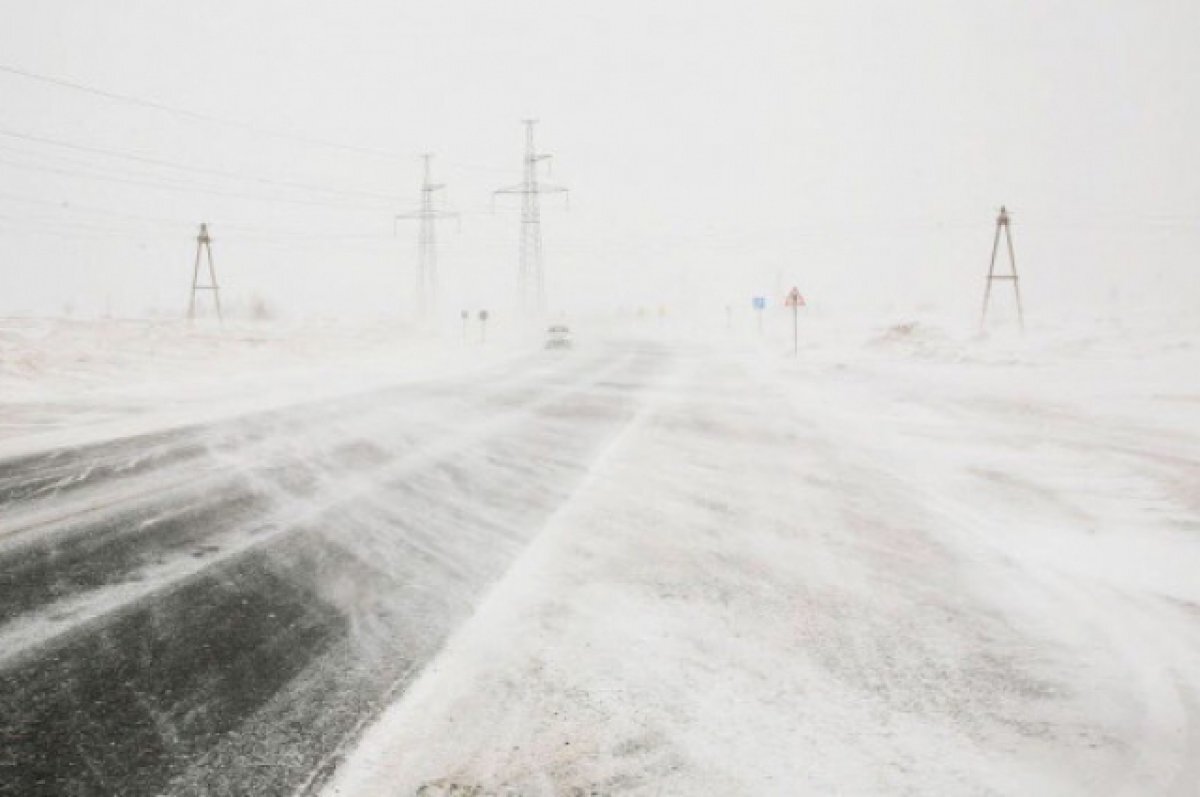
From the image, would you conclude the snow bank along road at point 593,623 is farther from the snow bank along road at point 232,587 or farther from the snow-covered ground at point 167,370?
the snow-covered ground at point 167,370

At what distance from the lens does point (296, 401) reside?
12.3m

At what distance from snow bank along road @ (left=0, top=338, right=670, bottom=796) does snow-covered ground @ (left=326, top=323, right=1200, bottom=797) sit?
0.29 meters

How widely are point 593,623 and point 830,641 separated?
1.11 metres

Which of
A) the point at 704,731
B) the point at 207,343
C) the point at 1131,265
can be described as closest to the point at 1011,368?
the point at 704,731

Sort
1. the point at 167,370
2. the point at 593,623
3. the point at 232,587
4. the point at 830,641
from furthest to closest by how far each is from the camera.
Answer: the point at 167,370
the point at 232,587
the point at 593,623
the point at 830,641

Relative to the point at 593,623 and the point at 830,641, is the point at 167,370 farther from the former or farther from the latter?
the point at 830,641

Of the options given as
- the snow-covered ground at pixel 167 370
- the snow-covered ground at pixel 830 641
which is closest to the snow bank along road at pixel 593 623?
the snow-covered ground at pixel 830 641

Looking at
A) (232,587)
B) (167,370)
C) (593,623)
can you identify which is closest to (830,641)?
(593,623)

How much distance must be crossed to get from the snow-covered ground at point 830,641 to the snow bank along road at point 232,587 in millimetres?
289

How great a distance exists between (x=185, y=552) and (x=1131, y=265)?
20261cm

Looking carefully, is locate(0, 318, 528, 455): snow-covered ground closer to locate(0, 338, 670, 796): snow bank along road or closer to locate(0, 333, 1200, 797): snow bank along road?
locate(0, 338, 670, 796): snow bank along road

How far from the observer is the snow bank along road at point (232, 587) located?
249 cm

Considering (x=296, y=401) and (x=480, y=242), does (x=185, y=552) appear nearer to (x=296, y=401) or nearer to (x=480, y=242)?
(x=296, y=401)

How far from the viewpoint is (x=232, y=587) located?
13.1ft
